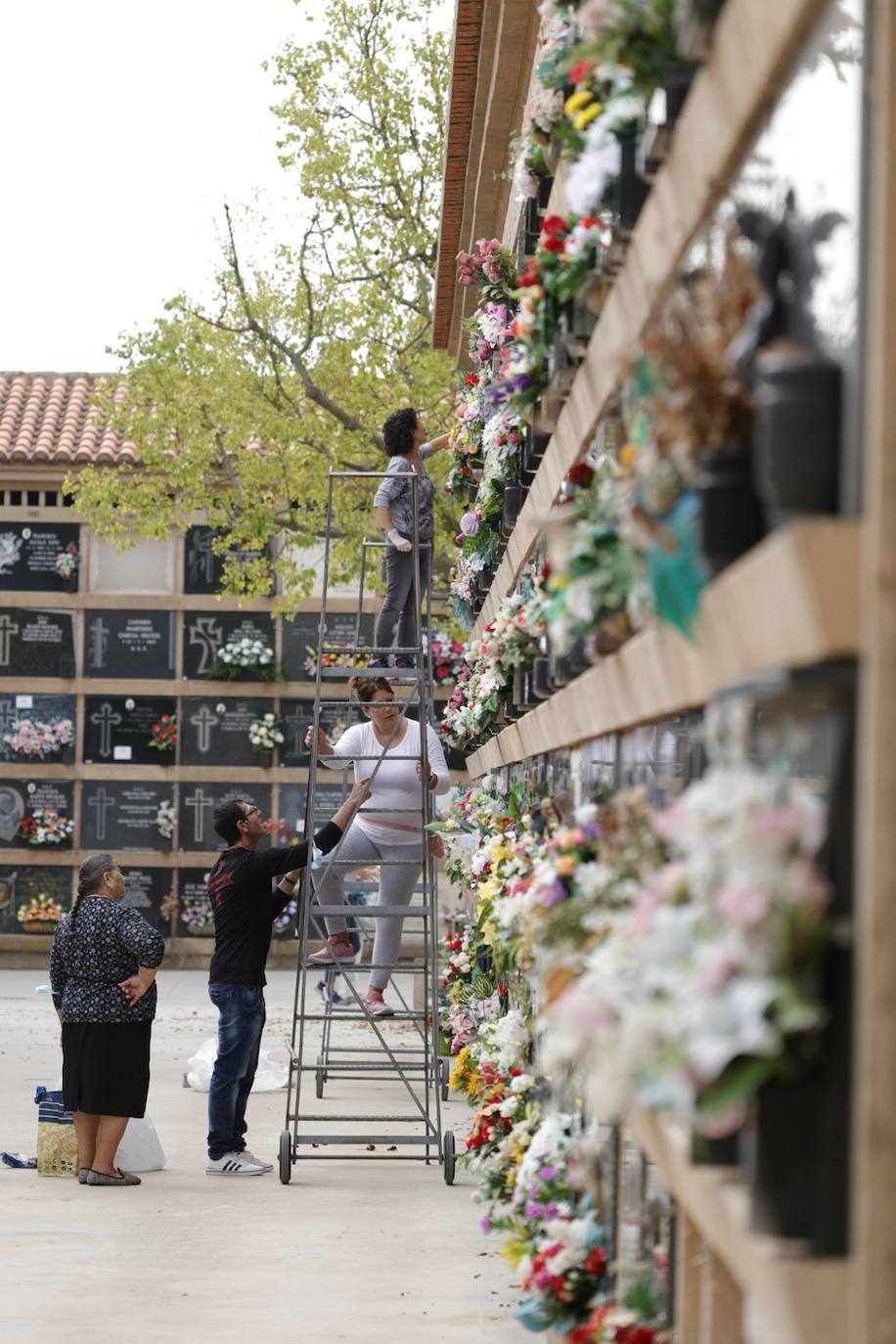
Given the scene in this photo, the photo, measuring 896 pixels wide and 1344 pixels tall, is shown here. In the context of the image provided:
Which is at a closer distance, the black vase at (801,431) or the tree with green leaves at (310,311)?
the black vase at (801,431)

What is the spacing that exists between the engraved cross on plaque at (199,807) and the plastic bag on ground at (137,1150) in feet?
35.7

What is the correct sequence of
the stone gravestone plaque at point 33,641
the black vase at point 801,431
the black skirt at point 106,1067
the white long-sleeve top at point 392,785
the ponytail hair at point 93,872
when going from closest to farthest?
the black vase at point 801,431, the black skirt at point 106,1067, the ponytail hair at point 93,872, the white long-sleeve top at point 392,785, the stone gravestone plaque at point 33,641

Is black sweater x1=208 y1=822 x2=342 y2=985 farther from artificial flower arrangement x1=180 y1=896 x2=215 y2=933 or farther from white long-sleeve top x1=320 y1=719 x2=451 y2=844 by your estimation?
artificial flower arrangement x1=180 y1=896 x2=215 y2=933

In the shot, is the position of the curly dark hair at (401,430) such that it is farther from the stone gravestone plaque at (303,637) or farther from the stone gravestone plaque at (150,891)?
the stone gravestone plaque at (150,891)

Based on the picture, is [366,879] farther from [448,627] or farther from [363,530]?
[363,530]

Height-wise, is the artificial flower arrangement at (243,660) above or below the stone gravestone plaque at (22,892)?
above

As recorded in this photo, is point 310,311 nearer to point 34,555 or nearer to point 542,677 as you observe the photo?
point 34,555

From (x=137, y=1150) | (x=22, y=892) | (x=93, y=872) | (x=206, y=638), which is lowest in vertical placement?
(x=137, y=1150)

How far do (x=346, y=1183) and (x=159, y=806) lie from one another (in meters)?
11.4

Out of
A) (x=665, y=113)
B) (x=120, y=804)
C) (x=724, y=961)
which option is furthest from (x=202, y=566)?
(x=724, y=961)

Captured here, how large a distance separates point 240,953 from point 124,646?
11.7m

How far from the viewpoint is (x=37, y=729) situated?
768 inches

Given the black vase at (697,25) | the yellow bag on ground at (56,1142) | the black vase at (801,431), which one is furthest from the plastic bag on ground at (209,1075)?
the black vase at (801,431)

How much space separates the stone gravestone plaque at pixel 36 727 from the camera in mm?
19469
